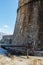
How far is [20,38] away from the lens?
12.5 m

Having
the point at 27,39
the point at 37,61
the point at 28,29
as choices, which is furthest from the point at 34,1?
the point at 37,61

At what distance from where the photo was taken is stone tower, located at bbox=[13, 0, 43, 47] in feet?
37.9

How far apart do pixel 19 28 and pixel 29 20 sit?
1317 mm

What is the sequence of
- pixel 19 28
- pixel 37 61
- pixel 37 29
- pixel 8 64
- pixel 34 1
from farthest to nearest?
pixel 19 28 < pixel 34 1 < pixel 37 29 < pixel 37 61 < pixel 8 64

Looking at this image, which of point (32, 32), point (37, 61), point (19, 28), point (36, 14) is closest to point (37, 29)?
point (32, 32)

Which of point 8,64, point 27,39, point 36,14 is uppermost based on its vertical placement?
point 36,14

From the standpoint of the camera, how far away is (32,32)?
38.6 ft

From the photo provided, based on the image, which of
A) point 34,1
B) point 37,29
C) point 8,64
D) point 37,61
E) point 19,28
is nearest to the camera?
point 8,64

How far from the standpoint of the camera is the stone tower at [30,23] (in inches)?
455

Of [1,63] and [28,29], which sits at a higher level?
[28,29]

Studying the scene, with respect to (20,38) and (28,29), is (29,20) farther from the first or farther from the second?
(20,38)

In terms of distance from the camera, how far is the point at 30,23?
12203mm

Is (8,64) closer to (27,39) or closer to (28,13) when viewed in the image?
(27,39)

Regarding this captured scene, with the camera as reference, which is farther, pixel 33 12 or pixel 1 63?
pixel 33 12
